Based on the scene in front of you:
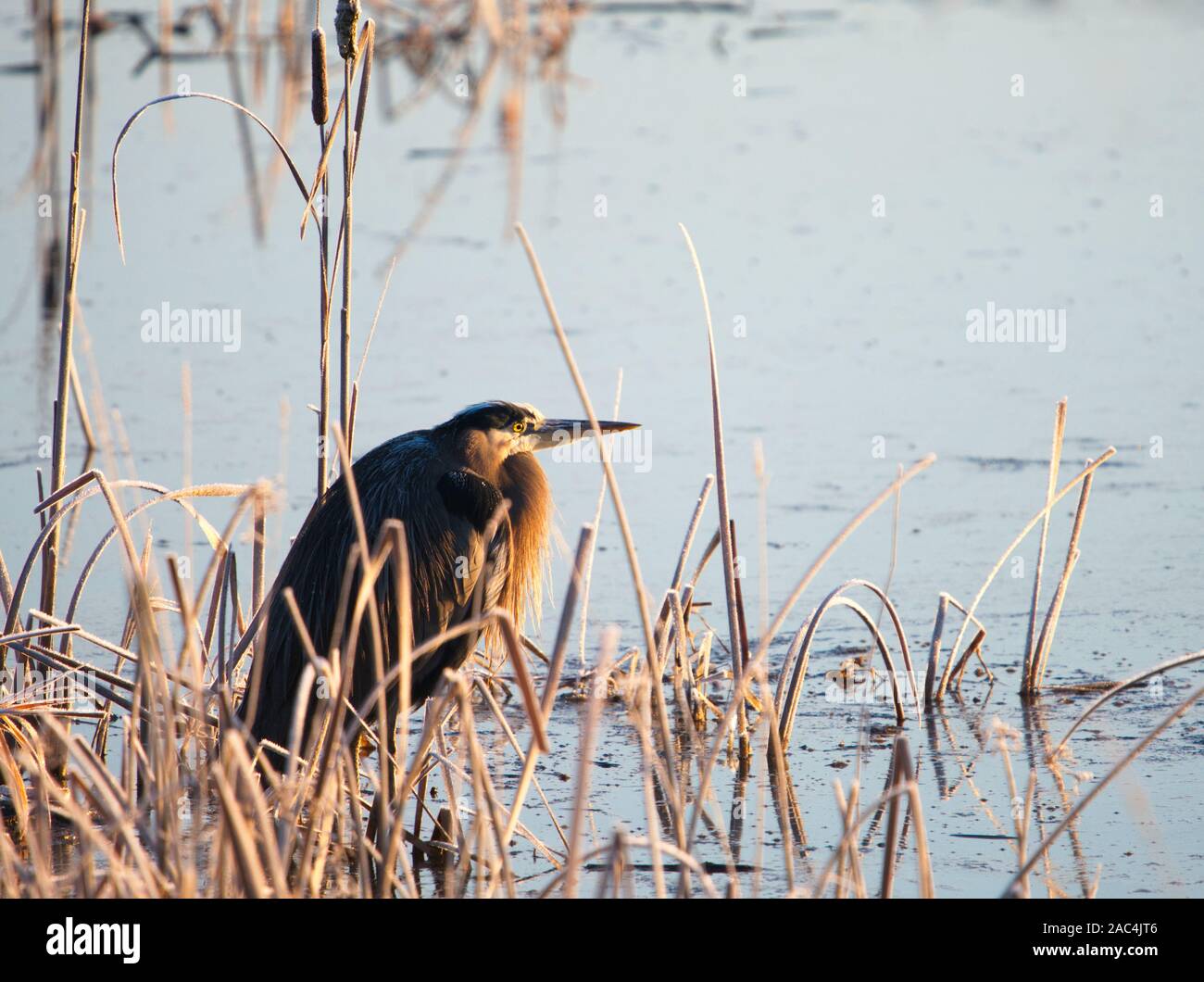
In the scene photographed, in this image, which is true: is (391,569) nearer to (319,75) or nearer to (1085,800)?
(319,75)

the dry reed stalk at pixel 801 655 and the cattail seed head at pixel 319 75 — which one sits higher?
the cattail seed head at pixel 319 75

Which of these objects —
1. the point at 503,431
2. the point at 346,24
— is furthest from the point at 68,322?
the point at 503,431

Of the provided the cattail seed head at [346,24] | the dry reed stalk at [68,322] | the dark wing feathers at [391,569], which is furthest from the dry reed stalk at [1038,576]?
the dry reed stalk at [68,322]

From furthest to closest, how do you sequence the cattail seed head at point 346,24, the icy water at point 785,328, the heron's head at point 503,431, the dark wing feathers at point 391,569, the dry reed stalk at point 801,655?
the icy water at point 785,328, the heron's head at point 503,431, the dry reed stalk at point 801,655, the dark wing feathers at point 391,569, the cattail seed head at point 346,24

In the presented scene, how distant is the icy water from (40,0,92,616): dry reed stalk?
1.27 metres

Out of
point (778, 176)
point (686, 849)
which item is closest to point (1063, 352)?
point (778, 176)

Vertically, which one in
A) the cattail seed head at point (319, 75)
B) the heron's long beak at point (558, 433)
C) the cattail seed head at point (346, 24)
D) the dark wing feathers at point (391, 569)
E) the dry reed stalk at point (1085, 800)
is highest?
the cattail seed head at point (346, 24)

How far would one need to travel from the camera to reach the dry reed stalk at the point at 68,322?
12.9 ft

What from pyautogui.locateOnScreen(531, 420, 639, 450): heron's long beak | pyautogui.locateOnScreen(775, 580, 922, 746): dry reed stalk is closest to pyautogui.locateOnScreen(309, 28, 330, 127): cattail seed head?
pyautogui.locateOnScreen(531, 420, 639, 450): heron's long beak

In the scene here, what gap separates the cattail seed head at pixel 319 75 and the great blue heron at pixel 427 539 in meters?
0.94

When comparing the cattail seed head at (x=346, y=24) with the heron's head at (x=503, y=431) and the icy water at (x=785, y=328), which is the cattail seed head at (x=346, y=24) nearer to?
the heron's head at (x=503, y=431)

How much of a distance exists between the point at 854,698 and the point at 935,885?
1.22 m

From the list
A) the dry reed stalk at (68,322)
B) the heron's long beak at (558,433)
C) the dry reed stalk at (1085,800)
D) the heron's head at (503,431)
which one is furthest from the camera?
the heron's long beak at (558,433)

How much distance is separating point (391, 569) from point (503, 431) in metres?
0.53
